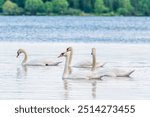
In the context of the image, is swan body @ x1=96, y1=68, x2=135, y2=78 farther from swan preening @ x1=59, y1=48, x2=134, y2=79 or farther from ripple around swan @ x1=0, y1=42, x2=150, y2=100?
ripple around swan @ x1=0, y1=42, x2=150, y2=100

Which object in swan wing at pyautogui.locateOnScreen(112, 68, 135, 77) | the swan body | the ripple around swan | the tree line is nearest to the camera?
the ripple around swan

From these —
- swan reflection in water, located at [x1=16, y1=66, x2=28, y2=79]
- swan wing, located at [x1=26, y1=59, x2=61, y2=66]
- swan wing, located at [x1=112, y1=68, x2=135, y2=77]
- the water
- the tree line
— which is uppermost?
swan wing, located at [x1=112, y1=68, x2=135, y2=77]

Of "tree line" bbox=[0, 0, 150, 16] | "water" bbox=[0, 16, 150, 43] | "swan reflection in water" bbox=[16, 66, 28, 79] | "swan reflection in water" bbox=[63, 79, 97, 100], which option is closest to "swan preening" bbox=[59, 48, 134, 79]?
"swan reflection in water" bbox=[63, 79, 97, 100]

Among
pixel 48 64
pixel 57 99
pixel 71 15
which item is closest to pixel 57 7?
pixel 71 15

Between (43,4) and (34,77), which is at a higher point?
(34,77)

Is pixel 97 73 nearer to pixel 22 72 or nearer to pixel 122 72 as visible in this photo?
pixel 122 72

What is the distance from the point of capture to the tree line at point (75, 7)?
14462cm

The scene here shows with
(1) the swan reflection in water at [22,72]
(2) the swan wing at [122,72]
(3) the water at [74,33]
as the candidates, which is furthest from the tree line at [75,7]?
(2) the swan wing at [122,72]

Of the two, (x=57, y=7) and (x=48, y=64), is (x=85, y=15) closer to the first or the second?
(x=57, y=7)

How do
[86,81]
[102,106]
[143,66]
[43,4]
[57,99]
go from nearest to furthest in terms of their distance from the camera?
1. [102,106]
2. [57,99]
3. [86,81]
4. [143,66]
5. [43,4]

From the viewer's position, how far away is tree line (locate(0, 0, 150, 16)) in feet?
474

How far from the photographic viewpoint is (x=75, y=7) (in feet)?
485

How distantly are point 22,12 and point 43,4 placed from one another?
3.48 meters

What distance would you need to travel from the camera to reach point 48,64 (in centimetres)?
3139
